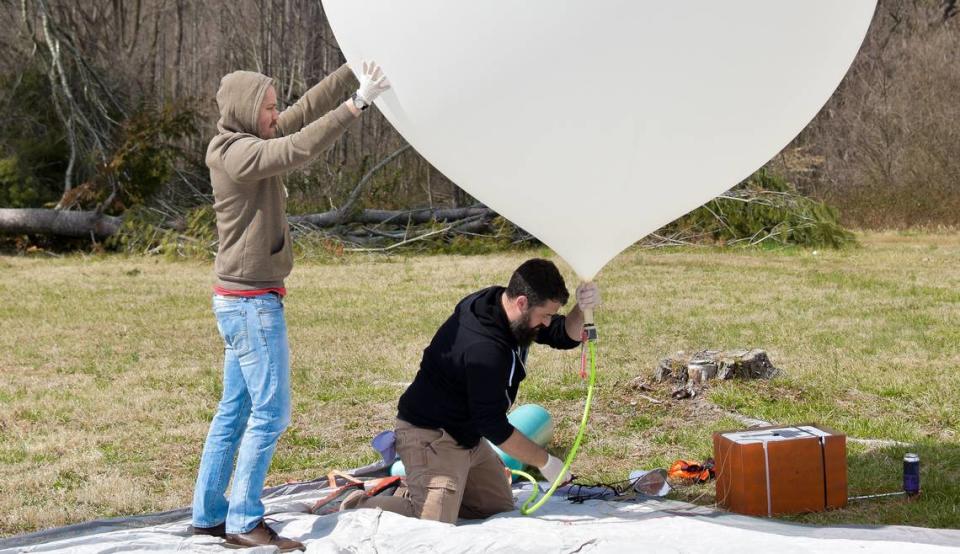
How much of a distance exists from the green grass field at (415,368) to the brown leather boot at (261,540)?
86 centimetres

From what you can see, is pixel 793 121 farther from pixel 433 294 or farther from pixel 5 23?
pixel 5 23

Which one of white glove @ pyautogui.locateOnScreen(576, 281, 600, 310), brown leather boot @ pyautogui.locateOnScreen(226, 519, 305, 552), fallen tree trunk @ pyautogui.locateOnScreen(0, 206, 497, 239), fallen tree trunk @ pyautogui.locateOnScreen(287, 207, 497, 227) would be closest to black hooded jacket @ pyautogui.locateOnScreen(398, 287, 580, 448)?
white glove @ pyautogui.locateOnScreen(576, 281, 600, 310)

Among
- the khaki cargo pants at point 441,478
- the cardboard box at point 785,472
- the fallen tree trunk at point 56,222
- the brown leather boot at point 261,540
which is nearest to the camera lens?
the brown leather boot at point 261,540

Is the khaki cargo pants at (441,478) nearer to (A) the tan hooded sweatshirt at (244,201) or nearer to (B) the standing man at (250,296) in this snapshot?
(B) the standing man at (250,296)

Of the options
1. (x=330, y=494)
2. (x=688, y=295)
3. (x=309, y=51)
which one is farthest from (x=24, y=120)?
(x=330, y=494)

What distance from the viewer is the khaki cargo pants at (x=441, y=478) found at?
11.4 ft

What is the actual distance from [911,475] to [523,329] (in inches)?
63.7

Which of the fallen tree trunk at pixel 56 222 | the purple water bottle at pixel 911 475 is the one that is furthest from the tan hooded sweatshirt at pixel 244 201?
the fallen tree trunk at pixel 56 222

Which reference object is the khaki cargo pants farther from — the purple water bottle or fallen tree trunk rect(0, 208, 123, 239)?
fallen tree trunk rect(0, 208, 123, 239)

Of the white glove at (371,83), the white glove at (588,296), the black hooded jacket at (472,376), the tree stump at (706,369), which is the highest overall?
the white glove at (371,83)

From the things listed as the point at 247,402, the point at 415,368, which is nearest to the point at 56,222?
the point at 415,368

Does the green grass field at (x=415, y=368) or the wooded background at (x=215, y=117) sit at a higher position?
the wooded background at (x=215, y=117)

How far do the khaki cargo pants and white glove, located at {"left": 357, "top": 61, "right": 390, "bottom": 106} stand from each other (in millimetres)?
1181

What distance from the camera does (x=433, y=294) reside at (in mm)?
9508
